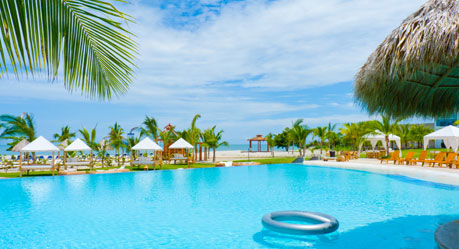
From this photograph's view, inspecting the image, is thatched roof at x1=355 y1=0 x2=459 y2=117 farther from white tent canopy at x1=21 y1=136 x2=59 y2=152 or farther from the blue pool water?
white tent canopy at x1=21 y1=136 x2=59 y2=152

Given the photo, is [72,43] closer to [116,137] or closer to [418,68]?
[418,68]

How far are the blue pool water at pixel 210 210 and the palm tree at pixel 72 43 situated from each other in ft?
16.6

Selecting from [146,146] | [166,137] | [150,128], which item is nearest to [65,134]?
[150,128]

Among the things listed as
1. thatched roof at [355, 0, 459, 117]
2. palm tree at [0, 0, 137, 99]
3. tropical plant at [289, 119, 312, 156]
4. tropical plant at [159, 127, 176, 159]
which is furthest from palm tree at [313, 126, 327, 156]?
palm tree at [0, 0, 137, 99]

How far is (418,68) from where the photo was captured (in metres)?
4.64

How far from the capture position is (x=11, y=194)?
12.0 metres

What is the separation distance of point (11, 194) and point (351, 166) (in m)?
17.2

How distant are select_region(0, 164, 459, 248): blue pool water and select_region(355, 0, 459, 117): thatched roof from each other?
2.64 m

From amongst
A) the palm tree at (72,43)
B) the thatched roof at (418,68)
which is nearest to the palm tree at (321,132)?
the thatched roof at (418,68)

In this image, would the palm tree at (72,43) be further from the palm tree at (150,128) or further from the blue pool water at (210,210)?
the palm tree at (150,128)

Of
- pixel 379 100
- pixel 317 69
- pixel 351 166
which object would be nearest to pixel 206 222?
pixel 379 100

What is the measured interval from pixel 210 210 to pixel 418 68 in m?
6.50

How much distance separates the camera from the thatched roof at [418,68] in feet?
14.0

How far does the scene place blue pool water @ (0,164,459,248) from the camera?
661cm
